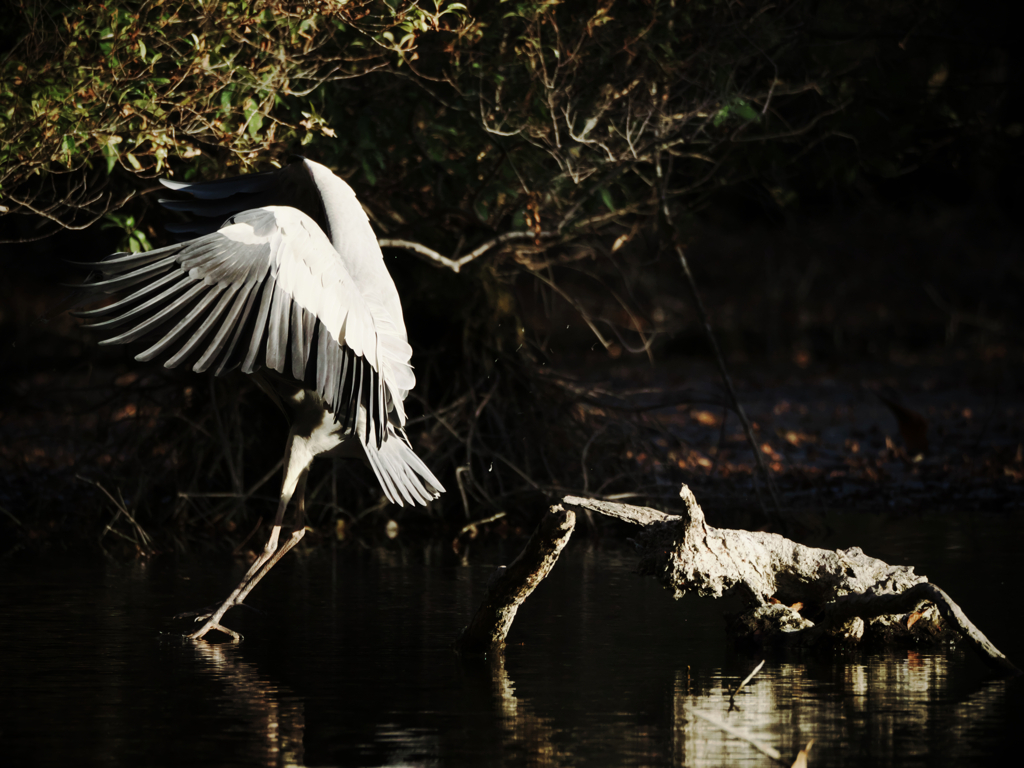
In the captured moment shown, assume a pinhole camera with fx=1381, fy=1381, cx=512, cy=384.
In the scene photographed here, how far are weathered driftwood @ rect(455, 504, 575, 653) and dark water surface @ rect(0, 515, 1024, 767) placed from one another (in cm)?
12

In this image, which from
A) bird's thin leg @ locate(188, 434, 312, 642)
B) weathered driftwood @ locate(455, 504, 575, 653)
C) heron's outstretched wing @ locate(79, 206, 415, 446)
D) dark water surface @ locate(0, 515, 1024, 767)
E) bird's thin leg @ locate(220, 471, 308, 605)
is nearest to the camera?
dark water surface @ locate(0, 515, 1024, 767)

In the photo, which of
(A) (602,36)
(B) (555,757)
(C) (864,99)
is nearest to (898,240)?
(C) (864,99)

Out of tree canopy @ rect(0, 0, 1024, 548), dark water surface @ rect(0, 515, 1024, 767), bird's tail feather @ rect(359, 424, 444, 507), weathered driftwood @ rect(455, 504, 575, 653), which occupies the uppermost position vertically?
tree canopy @ rect(0, 0, 1024, 548)

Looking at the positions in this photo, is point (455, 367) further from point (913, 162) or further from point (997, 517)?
point (913, 162)

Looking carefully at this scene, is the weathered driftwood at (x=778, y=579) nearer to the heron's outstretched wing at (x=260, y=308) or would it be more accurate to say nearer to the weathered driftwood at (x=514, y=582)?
the weathered driftwood at (x=514, y=582)

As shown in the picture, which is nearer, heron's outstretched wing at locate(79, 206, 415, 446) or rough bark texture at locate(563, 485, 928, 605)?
rough bark texture at locate(563, 485, 928, 605)

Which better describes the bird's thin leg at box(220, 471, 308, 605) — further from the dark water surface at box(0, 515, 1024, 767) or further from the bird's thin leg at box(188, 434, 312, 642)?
the dark water surface at box(0, 515, 1024, 767)

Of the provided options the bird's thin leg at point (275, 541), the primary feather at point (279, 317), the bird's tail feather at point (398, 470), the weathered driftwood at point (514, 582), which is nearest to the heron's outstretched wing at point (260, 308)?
the primary feather at point (279, 317)

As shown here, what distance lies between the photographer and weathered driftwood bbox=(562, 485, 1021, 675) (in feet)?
18.6

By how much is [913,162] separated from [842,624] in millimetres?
7482

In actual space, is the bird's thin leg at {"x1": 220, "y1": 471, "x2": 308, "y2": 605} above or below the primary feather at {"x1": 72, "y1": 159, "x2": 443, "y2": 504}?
below

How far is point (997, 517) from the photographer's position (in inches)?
381

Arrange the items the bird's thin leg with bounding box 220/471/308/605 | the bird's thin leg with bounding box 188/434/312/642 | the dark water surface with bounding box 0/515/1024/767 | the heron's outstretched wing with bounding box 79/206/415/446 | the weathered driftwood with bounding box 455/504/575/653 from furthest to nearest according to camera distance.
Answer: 1. the bird's thin leg with bounding box 220/471/308/605
2. the bird's thin leg with bounding box 188/434/312/642
3. the heron's outstretched wing with bounding box 79/206/415/446
4. the weathered driftwood with bounding box 455/504/575/653
5. the dark water surface with bounding box 0/515/1024/767


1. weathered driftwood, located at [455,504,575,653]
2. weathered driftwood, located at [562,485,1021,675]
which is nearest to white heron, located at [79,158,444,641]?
weathered driftwood, located at [455,504,575,653]
